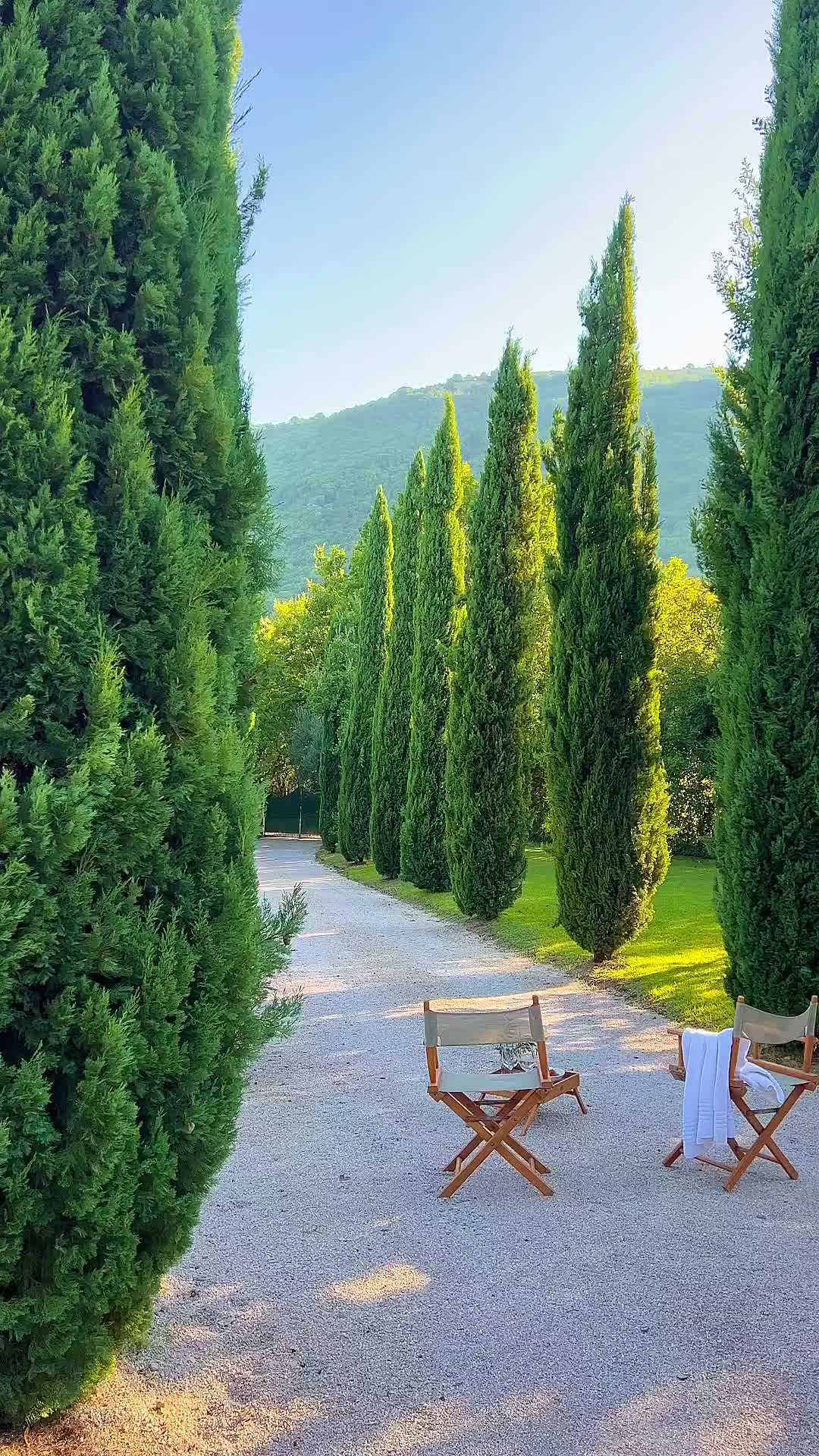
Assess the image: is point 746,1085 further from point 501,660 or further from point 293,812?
point 293,812

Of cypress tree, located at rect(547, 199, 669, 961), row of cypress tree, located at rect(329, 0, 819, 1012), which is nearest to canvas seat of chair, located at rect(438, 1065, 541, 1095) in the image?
row of cypress tree, located at rect(329, 0, 819, 1012)

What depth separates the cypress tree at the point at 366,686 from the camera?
85.1 ft

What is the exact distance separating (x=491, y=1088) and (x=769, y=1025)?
162 cm

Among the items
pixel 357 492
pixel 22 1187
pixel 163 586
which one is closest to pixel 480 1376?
pixel 22 1187

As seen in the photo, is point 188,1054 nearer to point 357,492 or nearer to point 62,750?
point 62,750

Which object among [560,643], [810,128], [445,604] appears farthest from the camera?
[445,604]

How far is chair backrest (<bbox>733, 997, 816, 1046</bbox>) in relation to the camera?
4746mm

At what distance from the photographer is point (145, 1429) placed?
104 inches

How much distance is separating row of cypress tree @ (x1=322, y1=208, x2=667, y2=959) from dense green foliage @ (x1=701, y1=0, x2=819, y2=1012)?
2.80 meters

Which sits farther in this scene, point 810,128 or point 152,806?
point 810,128

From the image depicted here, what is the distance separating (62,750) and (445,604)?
16.7 metres

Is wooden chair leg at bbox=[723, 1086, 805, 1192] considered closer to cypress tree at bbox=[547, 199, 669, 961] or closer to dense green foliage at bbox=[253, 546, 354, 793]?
cypress tree at bbox=[547, 199, 669, 961]

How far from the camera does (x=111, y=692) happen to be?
2465mm

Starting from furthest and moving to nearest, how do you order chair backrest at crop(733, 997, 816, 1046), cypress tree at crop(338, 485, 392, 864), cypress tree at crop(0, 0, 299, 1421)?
cypress tree at crop(338, 485, 392, 864) < chair backrest at crop(733, 997, 816, 1046) < cypress tree at crop(0, 0, 299, 1421)
